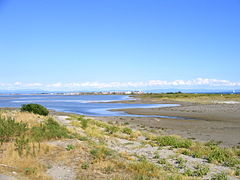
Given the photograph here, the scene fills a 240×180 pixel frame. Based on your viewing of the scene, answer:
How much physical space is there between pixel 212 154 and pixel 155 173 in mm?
4941

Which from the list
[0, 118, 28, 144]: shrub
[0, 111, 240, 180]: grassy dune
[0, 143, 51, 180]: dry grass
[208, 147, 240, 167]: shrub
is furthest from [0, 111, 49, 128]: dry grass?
[208, 147, 240, 167]: shrub

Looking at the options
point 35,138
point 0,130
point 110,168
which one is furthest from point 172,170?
point 0,130

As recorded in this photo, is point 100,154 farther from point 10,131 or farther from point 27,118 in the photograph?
point 27,118

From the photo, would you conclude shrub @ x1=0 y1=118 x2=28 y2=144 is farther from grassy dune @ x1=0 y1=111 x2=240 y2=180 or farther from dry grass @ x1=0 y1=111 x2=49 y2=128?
dry grass @ x1=0 y1=111 x2=49 y2=128

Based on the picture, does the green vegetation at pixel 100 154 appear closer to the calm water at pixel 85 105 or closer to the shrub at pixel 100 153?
the shrub at pixel 100 153

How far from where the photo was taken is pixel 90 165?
949cm

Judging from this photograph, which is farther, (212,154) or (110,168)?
(212,154)

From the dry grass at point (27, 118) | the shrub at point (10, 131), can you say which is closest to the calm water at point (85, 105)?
the dry grass at point (27, 118)

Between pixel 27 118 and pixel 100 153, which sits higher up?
pixel 27 118

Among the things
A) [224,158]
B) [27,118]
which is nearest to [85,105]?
[27,118]

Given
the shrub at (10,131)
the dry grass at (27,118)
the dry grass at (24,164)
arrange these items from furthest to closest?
the dry grass at (27,118)
the shrub at (10,131)
the dry grass at (24,164)

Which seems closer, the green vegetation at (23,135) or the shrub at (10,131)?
the green vegetation at (23,135)

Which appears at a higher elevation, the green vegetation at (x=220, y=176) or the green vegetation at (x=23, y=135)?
the green vegetation at (x=23, y=135)

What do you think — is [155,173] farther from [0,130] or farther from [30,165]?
[0,130]
